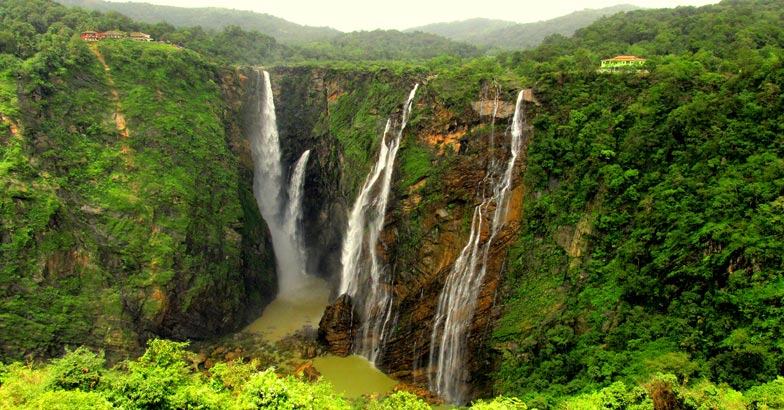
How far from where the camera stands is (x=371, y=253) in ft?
89.4

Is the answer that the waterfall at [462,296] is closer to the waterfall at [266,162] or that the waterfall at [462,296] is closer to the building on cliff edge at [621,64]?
the building on cliff edge at [621,64]

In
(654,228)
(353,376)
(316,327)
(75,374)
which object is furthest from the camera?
(316,327)

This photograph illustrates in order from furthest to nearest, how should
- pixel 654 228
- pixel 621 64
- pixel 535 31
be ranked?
1. pixel 535 31
2. pixel 621 64
3. pixel 654 228

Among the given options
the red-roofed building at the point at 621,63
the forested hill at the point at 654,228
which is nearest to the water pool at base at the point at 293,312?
the forested hill at the point at 654,228

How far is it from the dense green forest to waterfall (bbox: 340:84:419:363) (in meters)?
2.39

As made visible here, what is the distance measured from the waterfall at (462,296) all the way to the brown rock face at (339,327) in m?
5.19

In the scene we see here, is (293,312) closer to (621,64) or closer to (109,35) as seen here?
(621,64)

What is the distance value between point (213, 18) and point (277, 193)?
8644cm

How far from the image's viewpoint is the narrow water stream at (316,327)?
2334cm

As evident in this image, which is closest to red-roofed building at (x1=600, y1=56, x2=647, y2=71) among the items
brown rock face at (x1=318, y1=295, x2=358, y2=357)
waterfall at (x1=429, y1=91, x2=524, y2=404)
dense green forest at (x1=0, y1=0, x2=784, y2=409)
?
dense green forest at (x1=0, y1=0, x2=784, y2=409)

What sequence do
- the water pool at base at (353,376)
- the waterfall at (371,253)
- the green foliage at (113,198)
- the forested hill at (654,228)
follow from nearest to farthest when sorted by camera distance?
the forested hill at (654,228)
the green foliage at (113,198)
the water pool at base at (353,376)
the waterfall at (371,253)

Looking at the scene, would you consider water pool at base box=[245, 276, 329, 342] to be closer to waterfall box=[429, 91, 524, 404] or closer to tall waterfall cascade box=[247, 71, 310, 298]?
tall waterfall cascade box=[247, 71, 310, 298]

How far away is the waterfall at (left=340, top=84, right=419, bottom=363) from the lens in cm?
2559

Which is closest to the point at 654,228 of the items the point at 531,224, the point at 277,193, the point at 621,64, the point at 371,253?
the point at 531,224
